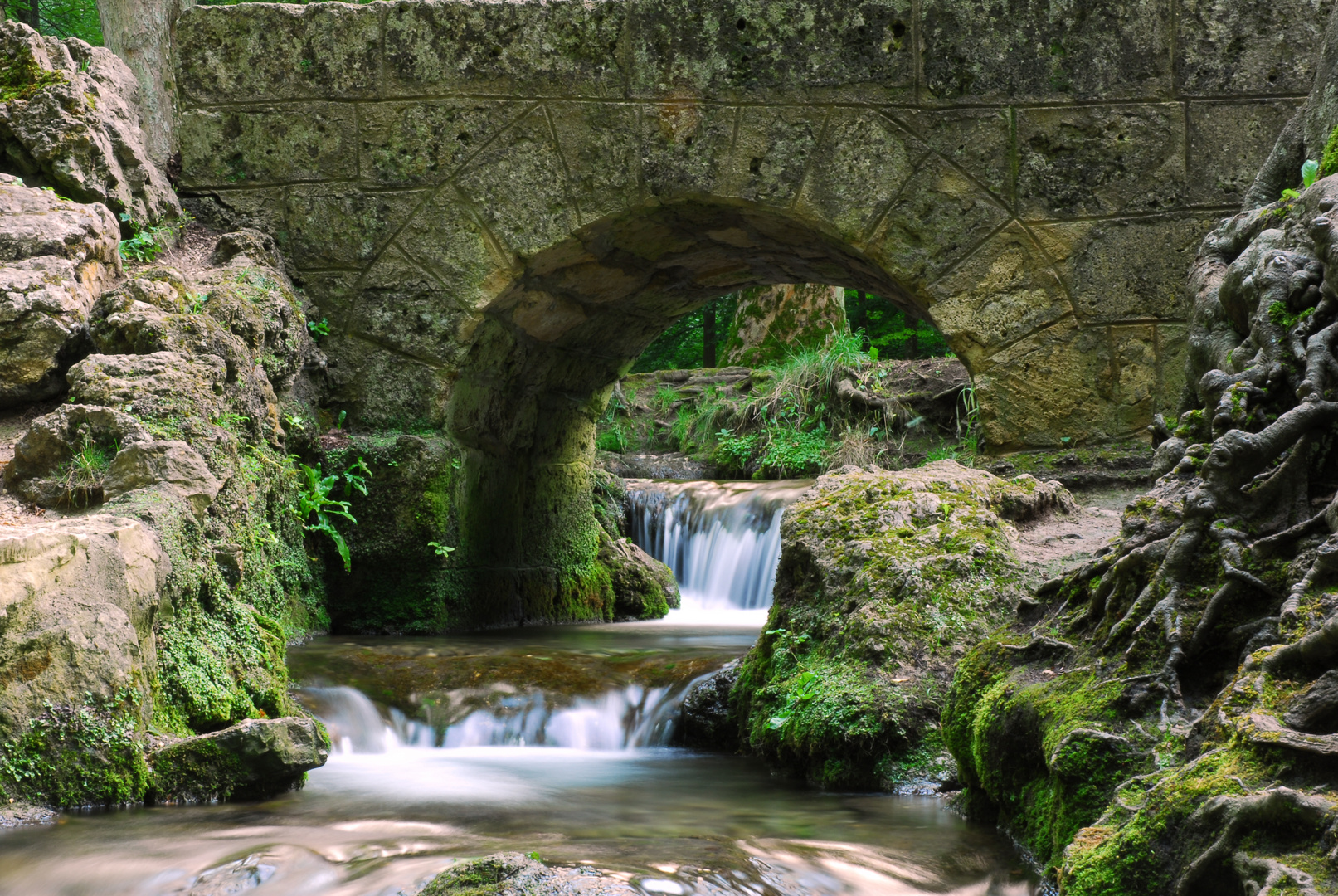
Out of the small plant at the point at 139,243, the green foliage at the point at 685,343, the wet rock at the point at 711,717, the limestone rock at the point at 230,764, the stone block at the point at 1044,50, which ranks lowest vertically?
the limestone rock at the point at 230,764

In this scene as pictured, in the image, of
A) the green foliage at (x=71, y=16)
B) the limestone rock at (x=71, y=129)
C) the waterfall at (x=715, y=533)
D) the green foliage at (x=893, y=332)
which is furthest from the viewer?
the green foliage at (x=893, y=332)

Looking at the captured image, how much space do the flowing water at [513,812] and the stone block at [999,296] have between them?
2052 millimetres

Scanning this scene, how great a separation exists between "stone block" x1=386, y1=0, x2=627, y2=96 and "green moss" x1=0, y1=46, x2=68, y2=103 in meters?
1.64

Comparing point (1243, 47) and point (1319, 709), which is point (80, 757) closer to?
point (1319, 709)

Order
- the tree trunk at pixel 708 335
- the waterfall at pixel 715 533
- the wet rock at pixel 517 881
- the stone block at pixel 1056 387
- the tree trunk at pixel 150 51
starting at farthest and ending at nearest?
the tree trunk at pixel 708 335
the waterfall at pixel 715 533
the tree trunk at pixel 150 51
the stone block at pixel 1056 387
the wet rock at pixel 517 881

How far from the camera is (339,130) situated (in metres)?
6.60

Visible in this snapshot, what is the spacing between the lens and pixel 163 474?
427 centimetres

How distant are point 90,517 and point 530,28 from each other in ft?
12.4

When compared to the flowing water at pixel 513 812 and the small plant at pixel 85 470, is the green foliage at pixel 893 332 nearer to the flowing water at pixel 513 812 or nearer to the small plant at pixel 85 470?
the flowing water at pixel 513 812

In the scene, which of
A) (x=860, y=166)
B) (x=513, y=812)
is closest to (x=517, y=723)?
(x=513, y=812)

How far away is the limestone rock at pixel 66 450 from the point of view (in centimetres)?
425

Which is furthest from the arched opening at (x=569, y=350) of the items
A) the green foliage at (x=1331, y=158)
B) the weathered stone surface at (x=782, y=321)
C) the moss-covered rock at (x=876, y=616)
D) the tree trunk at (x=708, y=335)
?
the tree trunk at (x=708, y=335)

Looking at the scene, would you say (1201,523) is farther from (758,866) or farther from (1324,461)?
(758,866)

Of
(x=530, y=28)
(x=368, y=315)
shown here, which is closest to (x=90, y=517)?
(x=368, y=315)
